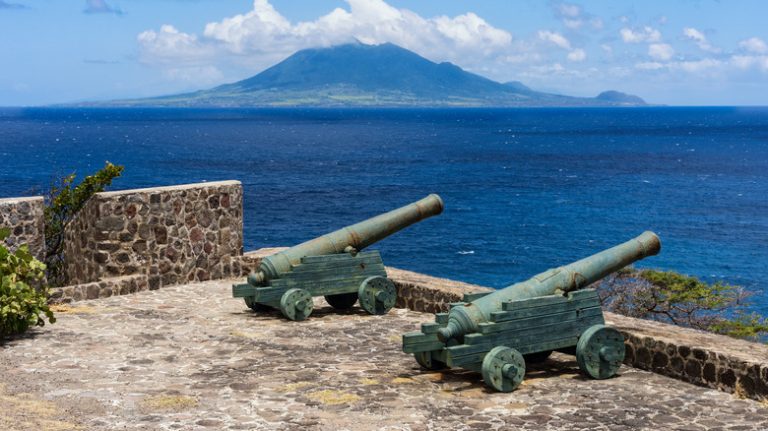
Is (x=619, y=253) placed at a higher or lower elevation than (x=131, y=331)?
higher

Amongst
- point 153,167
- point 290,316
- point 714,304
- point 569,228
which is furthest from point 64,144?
point 290,316

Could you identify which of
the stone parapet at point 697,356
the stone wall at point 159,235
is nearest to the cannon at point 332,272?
the stone parapet at point 697,356

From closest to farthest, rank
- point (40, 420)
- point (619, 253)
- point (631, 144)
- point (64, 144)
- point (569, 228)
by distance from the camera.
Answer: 1. point (40, 420)
2. point (619, 253)
3. point (569, 228)
4. point (64, 144)
5. point (631, 144)

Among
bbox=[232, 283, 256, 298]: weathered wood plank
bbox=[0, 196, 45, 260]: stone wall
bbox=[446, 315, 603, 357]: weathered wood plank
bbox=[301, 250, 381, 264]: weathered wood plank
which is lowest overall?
bbox=[232, 283, 256, 298]: weathered wood plank

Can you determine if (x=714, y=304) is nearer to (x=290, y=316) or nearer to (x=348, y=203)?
(x=290, y=316)

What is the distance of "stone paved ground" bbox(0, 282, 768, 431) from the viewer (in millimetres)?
8547

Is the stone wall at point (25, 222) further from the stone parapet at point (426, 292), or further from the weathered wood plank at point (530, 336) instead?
the weathered wood plank at point (530, 336)

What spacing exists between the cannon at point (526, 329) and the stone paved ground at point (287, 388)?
0.71 ft

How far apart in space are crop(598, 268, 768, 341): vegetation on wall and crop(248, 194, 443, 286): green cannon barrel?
1416cm

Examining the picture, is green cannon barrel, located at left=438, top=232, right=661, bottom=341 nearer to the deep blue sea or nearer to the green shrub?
the green shrub

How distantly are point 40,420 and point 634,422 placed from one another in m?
4.82

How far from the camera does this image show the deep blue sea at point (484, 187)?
48031 mm

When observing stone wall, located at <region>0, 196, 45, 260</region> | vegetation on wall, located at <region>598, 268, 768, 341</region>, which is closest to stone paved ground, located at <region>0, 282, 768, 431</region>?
stone wall, located at <region>0, 196, 45, 260</region>

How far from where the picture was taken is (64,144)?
382 ft
